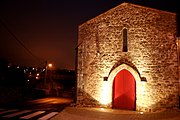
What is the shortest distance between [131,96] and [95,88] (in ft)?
7.67

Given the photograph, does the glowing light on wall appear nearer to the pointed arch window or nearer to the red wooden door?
the red wooden door

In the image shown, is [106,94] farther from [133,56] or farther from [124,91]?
[133,56]

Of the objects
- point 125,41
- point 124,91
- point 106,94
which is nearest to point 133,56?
point 125,41

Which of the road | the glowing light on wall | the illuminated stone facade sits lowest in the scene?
the road

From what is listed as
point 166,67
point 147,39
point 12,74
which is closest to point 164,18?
point 147,39

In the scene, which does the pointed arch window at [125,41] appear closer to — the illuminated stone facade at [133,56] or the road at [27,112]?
the illuminated stone facade at [133,56]

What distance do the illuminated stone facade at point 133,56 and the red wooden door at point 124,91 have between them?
36 centimetres

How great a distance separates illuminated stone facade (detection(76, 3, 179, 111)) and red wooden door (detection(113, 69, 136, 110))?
0.36m

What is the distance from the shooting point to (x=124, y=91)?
11688 millimetres

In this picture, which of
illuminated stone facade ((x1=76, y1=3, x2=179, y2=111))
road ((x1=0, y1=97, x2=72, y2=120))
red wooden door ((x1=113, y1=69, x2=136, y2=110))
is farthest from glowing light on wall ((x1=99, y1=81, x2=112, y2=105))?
road ((x1=0, y1=97, x2=72, y2=120))

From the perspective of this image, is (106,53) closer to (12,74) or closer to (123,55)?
(123,55)

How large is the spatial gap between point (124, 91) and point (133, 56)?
2304mm

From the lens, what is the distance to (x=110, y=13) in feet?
40.8

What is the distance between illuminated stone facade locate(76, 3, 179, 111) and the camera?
10.9 metres
